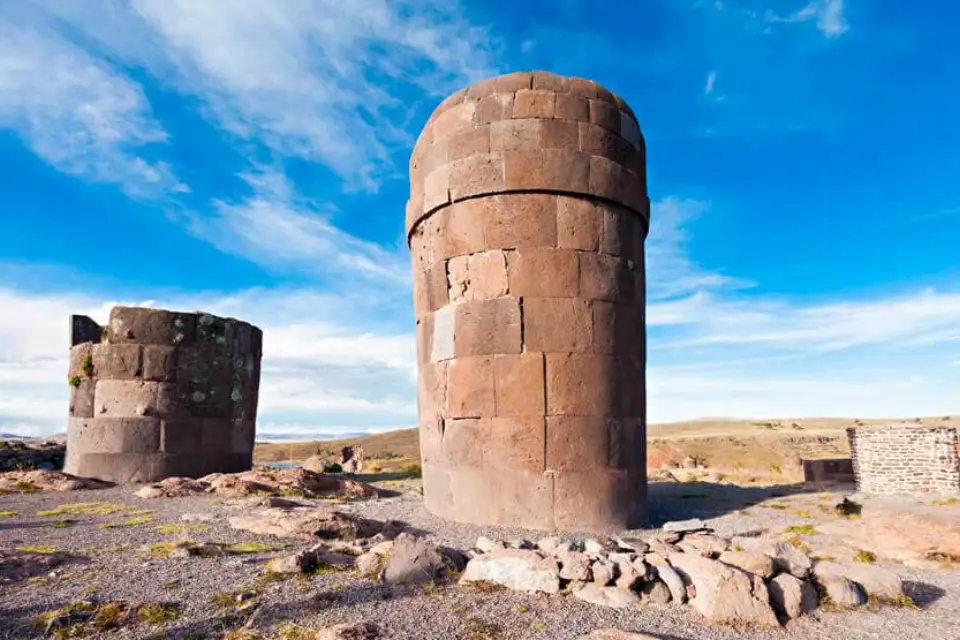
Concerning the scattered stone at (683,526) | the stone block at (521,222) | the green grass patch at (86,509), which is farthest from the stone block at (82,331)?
the scattered stone at (683,526)

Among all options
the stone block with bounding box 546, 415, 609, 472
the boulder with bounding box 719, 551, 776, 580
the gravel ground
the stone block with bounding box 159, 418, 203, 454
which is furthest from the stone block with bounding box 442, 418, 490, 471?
the stone block with bounding box 159, 418, 203, 454

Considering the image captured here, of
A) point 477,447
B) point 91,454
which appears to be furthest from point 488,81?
point 91,454

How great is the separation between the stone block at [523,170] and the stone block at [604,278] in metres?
1.11

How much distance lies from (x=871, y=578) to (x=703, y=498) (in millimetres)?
5765

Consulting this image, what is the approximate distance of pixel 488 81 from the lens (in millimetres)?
8344

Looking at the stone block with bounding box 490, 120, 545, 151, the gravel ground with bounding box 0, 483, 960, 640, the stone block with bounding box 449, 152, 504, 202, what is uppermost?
the stone block with bounding box 490, 120, 545, 151

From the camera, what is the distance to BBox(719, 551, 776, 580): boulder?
14.9ft

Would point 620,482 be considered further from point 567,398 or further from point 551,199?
point 551,199

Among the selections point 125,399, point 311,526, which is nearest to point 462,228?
point 311,526

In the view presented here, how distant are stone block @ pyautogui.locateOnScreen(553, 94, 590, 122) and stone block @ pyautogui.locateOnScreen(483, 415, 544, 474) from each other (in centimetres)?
387

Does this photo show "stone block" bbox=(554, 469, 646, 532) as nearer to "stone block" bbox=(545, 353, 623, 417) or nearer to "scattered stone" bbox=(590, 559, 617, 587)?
"stone block" bbox=(545, 353, 623, 417)

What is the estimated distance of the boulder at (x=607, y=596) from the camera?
14.0ft

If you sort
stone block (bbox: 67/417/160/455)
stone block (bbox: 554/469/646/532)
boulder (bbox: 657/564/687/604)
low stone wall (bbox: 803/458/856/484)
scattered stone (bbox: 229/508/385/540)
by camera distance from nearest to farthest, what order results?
boulder (bbox: 657/564/687/604)
scattered stone (bbox: 229/508/385/540)
stone block (bbox: 554/469/646/532)
stone block (bbox: 67/417/160/455)
low stone wall (bbox: 803/458/856/484)

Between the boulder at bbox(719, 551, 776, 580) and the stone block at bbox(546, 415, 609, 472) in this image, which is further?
the stone block at bbox(546, 415, 609, 472)
